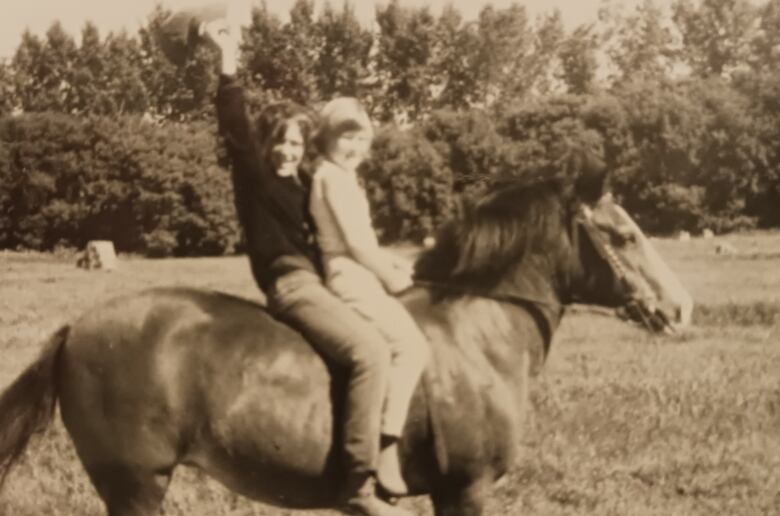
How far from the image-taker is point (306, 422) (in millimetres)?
2990

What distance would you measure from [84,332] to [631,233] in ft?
6.13

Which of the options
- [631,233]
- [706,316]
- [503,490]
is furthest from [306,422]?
[706,316]

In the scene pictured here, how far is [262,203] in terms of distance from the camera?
2.97m

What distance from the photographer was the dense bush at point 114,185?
5.36m

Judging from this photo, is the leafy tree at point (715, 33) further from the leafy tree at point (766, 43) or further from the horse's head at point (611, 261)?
the horse's head at point (611, 261)

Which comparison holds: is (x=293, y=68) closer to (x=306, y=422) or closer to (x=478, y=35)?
(x=478, y=35)

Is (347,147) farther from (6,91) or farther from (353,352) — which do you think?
(6,91)

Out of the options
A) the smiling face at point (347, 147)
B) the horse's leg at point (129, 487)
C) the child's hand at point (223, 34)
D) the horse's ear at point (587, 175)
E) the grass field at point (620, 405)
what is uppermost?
the child's hand at point (223, 34)

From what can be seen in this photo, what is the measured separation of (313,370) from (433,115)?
249 centimetres

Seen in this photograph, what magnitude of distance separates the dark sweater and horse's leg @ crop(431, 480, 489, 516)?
89cm

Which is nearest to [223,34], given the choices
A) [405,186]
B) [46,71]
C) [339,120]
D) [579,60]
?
[339,120]

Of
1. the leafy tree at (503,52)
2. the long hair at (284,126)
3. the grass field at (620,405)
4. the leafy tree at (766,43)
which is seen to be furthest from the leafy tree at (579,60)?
the long hair at (284,126)

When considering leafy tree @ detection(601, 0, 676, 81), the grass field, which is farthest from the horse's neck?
leafy tree @ detection(601, 0, 676, 81)

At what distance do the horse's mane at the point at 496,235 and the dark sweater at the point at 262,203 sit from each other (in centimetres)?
47
